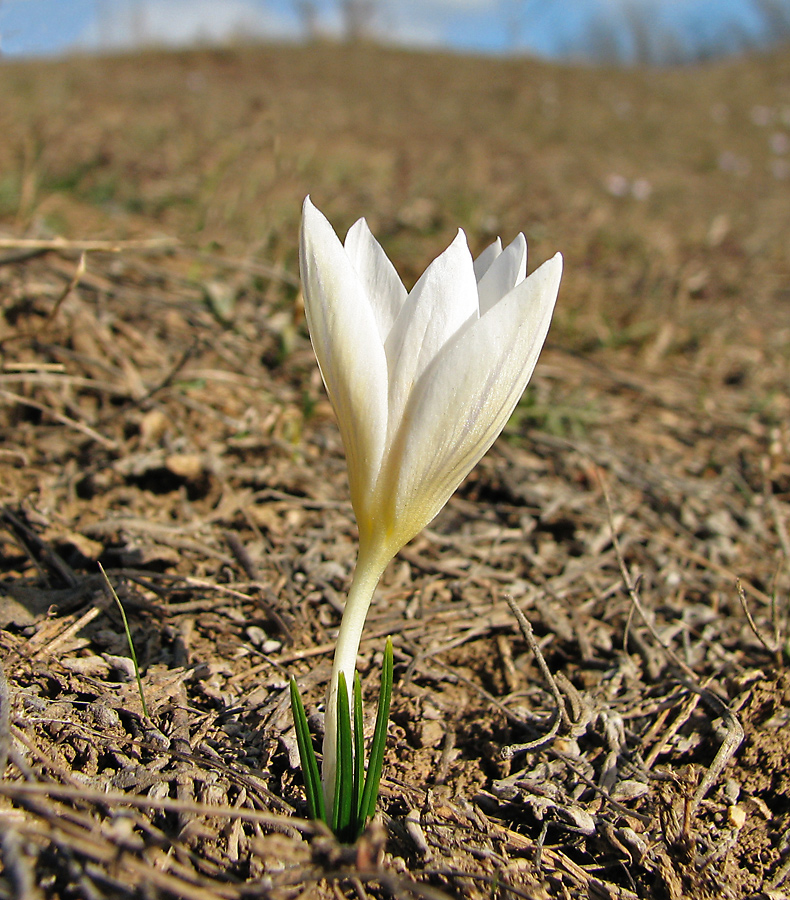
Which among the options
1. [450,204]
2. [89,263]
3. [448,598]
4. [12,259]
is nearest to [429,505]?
[448,598]

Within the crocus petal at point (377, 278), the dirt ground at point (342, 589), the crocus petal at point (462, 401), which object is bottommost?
the dirt ground at point (342, 589)

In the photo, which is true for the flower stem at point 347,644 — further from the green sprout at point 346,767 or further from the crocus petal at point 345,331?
the crocus petal at point 345,331

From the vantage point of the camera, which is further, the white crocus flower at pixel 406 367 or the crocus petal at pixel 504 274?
the crocus petal at pixel 504 274

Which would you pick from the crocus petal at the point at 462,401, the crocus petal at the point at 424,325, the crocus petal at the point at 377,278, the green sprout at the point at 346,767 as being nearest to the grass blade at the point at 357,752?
the green sprout at the point at 346,767

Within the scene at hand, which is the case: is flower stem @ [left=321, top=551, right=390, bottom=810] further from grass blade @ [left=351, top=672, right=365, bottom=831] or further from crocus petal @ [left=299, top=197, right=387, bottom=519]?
crocus petal @ [left=299, top=197, right=387, bottom=519]

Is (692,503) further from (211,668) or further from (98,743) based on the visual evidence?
(98,743)

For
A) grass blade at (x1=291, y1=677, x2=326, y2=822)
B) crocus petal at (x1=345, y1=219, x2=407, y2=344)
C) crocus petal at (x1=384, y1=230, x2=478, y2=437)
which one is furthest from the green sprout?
crocus petal at (x1=345, y1=219, x2=407, y2=344)

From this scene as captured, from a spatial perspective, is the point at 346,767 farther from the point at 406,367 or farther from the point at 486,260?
the point at 486,260
